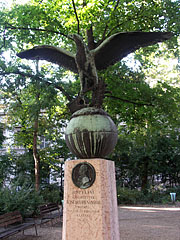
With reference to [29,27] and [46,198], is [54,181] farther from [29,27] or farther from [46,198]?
[29,27]

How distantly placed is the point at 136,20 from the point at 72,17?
318 centimetres

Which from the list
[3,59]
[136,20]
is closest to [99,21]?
[136,20]

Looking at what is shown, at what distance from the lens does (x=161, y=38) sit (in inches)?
245

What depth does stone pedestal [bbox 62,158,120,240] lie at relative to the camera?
4.59 meters

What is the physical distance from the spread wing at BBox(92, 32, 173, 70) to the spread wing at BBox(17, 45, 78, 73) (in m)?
0.77

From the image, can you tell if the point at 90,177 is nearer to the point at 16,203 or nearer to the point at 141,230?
the point at 141,230

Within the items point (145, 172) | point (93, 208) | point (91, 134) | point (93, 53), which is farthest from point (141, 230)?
point (145, 172)

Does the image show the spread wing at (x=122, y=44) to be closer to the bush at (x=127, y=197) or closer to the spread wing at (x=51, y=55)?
the spread wing at (x=51, y=55)

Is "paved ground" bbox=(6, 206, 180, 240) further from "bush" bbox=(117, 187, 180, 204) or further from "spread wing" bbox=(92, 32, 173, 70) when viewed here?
"bush" bbox=(117, 187, 180, 204)

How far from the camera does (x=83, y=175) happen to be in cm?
489

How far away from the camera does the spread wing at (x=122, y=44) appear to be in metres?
6.16

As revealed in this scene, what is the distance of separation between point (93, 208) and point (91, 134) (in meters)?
1.43

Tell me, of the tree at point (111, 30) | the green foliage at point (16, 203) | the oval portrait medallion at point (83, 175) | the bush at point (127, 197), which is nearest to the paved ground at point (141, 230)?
the green foliage at point (16, 203)

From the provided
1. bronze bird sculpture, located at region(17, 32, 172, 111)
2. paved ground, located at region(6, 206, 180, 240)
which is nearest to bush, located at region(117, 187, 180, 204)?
paved ground, located at region(6, 206, 180, 240)
